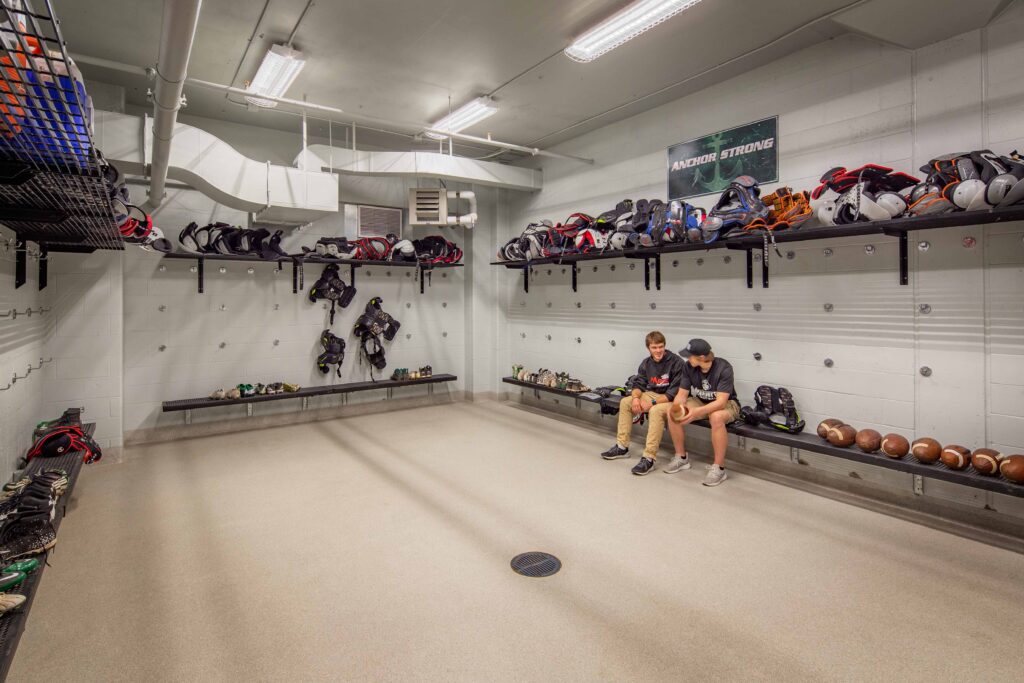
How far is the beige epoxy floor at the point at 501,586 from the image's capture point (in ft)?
6.95

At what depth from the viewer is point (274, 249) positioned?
233 inches

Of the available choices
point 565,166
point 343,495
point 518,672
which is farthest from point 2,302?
point 565,166

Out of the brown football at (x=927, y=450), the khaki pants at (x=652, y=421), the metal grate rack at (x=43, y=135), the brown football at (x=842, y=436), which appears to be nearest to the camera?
the metal grate rack at (x=43, y=135)

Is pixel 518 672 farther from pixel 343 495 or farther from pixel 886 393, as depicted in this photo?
pixel 886 393

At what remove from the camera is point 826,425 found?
3.82m

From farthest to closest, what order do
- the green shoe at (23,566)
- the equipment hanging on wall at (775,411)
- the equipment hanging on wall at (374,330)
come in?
the equipment hanging on wall at (374,330) → the equipment hanging on wall at (775,411) → the green shoe at (23,566)

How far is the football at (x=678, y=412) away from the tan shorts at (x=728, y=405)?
0.06 meters

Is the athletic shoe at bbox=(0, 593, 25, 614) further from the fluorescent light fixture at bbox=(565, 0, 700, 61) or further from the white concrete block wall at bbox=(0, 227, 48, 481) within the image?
the fluorescent light fixture at bbox=(565, 0, 700, 61)

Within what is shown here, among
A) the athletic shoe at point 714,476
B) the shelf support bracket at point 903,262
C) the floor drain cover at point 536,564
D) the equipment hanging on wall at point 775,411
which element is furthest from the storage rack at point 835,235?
the floor drain cover at point 536,564

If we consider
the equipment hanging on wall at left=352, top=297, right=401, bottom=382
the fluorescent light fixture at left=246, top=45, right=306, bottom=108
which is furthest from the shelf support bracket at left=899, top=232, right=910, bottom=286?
the equipment hanging on wall at left=352, top=297, right=401, bottom=382

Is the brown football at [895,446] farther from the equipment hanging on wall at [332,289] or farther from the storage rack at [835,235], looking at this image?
the equipment hanging on wall at [332,289]

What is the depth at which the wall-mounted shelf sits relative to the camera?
562 centimetres

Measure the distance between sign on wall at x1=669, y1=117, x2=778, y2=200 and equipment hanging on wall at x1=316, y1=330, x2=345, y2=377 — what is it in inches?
169

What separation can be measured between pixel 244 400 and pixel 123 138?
2.80 m
